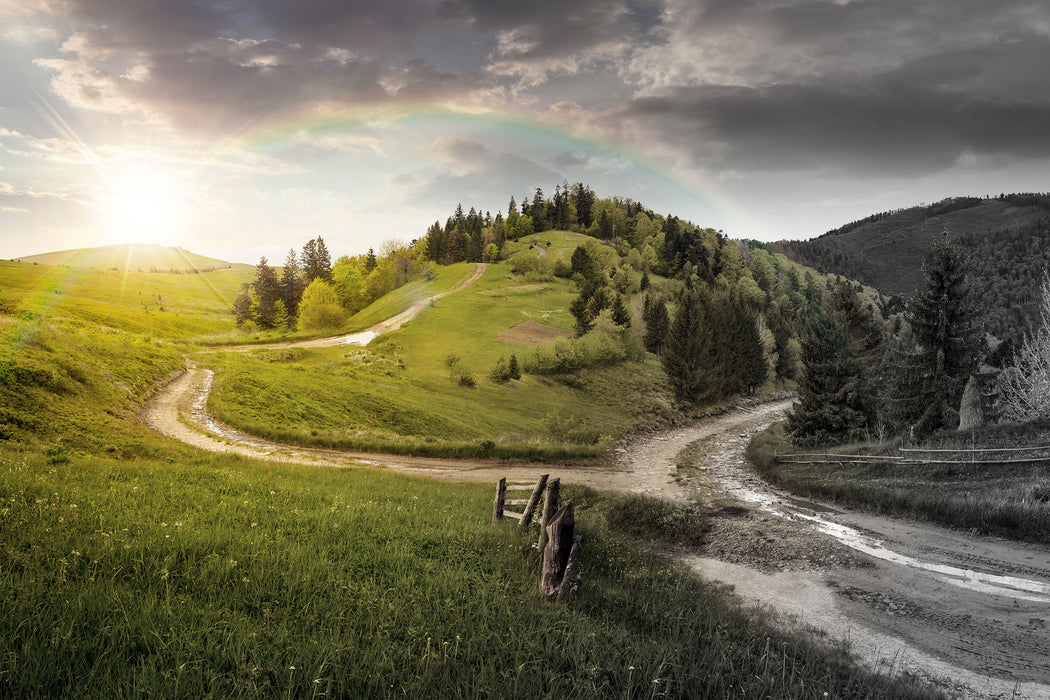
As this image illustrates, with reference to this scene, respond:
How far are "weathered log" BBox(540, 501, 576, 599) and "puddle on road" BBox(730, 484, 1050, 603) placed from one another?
1107 centimetres

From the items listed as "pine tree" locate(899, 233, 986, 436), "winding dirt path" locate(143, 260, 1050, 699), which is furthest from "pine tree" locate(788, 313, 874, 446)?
"winding dirt path" locate(143, 260, 1050, 699)

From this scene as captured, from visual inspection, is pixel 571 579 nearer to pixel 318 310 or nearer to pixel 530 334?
pixel 530 334

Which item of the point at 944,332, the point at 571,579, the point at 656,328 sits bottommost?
the point at 571,579

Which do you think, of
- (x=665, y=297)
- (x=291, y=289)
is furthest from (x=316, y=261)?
(x=665, y=297)

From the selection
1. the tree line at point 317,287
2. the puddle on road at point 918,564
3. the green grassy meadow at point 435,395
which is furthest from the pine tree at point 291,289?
the puddle on road at point 918,564

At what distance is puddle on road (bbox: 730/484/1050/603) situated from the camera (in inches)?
457

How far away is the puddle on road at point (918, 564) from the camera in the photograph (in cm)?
1160

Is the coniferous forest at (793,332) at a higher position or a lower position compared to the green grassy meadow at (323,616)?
higher

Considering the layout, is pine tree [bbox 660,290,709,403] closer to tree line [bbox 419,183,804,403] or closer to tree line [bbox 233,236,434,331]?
tree line [bbox 419,183,804,403]

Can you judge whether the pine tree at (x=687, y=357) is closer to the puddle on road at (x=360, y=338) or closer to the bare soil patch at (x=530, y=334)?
the bare soil patch at (x=530, y=334)

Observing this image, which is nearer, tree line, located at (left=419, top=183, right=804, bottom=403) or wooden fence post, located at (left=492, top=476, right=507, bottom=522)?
wooden fence post, located at (left=492, top=476, right=507, bottom=522)

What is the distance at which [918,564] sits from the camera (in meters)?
13.6

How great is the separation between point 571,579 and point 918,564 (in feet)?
39.0

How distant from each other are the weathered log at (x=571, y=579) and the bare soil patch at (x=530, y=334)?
201 feet
